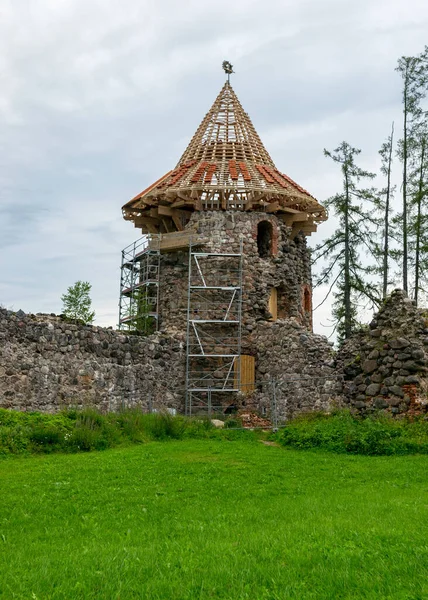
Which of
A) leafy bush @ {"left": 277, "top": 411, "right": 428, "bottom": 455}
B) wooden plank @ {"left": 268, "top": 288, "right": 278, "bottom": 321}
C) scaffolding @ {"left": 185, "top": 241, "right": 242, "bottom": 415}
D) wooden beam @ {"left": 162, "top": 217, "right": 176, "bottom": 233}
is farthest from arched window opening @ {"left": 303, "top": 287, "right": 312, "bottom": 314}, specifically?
leafy bush @ {"left": 277, "top": 411, "right": 428, "bottom": 455}

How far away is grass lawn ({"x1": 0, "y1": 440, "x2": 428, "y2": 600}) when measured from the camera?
4.94 meters

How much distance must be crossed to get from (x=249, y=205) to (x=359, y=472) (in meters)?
15.0

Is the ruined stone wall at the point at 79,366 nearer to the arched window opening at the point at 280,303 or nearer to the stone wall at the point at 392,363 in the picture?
the arched window opening at the point at 280,303

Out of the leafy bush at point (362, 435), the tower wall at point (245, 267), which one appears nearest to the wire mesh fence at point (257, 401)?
the leafy bush at point (362, 435)

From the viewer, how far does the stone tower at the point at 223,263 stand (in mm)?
23062

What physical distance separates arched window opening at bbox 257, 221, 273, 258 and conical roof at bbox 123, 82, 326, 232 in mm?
767

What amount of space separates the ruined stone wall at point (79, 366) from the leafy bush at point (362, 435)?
234 inches

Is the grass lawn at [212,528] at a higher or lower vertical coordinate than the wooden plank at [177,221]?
lower

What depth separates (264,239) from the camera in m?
25.6

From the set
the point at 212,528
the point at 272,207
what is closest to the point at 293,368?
the point at 272,207

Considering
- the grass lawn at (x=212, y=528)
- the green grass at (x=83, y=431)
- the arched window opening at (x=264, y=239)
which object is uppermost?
the arched window opening at (x=264, y=239)

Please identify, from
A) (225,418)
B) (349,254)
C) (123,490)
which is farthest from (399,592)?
(349,254)

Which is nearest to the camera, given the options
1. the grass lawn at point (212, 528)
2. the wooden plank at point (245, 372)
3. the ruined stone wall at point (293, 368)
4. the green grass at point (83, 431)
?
the grass lawn at point (212, 528)

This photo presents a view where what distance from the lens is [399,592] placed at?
15.4 ft
